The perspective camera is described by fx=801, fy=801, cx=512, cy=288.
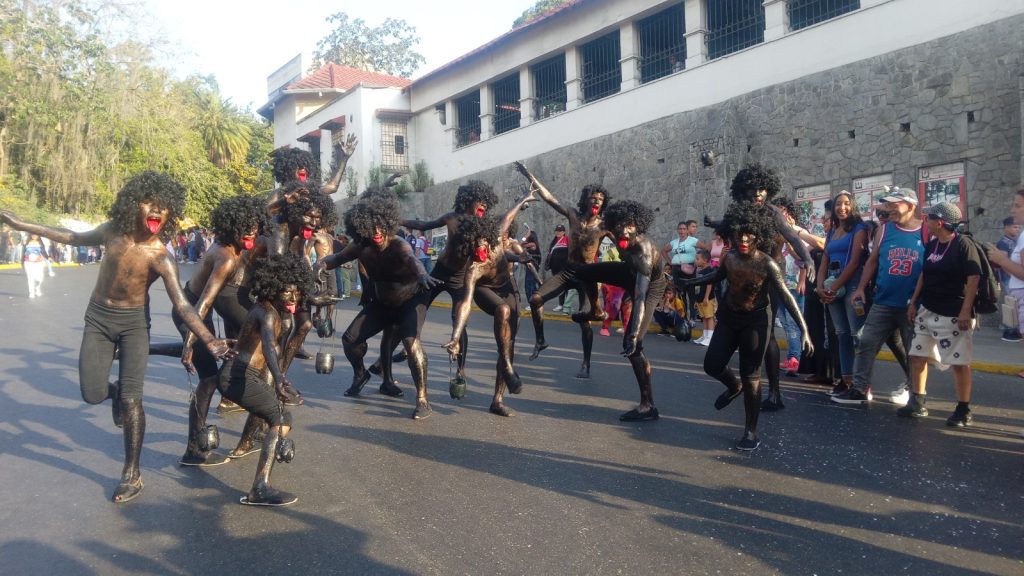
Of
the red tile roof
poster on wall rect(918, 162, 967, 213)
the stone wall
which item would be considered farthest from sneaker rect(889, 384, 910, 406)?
the red tile roof

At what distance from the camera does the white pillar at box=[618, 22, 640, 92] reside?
20.0 metres

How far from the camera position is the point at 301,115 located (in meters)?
39.4

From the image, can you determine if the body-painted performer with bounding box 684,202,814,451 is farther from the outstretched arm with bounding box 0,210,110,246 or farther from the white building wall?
the white building wall

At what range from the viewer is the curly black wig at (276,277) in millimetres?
5031

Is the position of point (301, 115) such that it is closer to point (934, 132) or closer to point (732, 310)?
point (934, 132)

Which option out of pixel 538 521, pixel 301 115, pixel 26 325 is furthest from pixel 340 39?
pixel 538 521

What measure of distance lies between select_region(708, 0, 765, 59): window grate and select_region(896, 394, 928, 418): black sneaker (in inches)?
474

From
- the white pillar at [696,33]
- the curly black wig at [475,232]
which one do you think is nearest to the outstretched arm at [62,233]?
the curly black wig at [475,232]

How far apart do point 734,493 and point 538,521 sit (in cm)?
128

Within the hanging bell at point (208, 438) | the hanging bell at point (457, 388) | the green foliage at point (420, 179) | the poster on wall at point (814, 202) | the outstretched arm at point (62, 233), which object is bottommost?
the hanging bell at point (208, 438)

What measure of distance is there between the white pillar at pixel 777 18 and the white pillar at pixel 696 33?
1.91 meters

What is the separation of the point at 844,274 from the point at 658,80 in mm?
12488

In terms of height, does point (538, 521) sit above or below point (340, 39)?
below

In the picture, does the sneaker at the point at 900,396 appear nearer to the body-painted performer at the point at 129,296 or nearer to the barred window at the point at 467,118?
the body-painted performer at the point at 129,296
